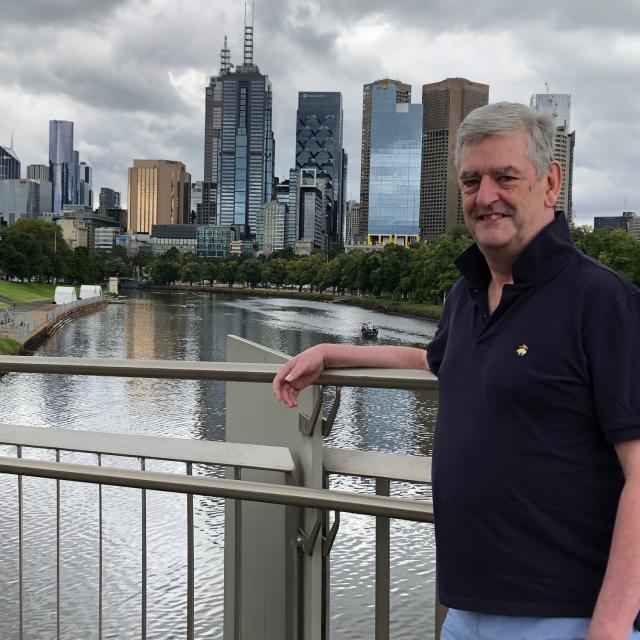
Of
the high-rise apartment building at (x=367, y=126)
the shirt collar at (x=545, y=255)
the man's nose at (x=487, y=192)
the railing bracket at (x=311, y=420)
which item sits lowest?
the railing bracket at (x=311, y=420)

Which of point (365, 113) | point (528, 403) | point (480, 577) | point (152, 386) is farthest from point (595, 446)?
point (365, 113)

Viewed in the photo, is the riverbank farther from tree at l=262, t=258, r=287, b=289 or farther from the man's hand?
the man's hand

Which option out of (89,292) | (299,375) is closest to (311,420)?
(299,375)

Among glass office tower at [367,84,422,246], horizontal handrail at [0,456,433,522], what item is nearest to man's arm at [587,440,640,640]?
horizontal handrail at [0,456,433,522]

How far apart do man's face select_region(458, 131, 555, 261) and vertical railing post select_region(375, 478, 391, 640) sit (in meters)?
0.70

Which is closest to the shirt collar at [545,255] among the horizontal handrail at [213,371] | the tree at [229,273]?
the horizontal handrail at [213,371]

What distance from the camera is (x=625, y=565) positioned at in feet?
3.59

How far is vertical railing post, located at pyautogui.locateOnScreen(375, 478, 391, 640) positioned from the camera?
1746 millimetres

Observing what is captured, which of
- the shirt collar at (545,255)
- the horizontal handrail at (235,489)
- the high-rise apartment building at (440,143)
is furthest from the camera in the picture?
the high-rise apartment building at (440,143)

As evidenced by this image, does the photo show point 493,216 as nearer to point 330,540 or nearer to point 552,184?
point 552,184

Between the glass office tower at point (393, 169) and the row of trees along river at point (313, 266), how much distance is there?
122 ft

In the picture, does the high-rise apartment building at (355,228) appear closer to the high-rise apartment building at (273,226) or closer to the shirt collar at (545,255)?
the high-rise apartment building at (273,226)

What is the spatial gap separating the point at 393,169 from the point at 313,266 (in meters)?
70.0

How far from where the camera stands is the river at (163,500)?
7.33ft
